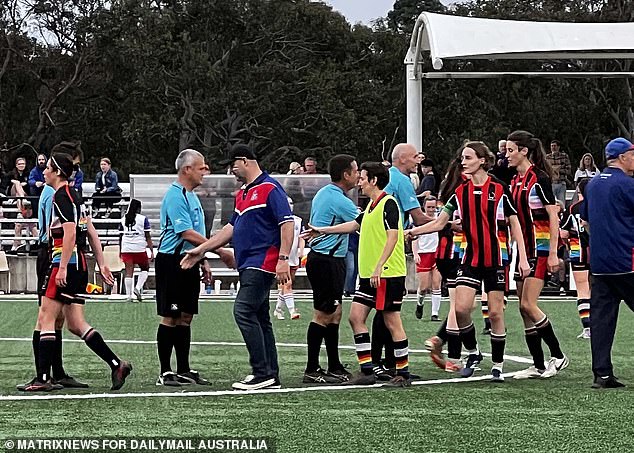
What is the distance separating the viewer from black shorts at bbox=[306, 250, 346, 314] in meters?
12.0

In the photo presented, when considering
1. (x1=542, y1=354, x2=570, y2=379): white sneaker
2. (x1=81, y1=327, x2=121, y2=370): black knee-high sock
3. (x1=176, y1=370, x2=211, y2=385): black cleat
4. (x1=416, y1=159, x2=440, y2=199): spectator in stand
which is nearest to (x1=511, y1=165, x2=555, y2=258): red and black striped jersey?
(x1=542, y1=354, x2=570, y2=379): white sneaker

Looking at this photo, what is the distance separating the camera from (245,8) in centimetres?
5706

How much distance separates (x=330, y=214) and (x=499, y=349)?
1923mm

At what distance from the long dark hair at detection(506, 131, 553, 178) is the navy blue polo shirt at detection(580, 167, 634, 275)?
93cm

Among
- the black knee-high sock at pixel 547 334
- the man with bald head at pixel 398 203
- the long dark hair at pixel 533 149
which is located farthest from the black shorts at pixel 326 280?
the long dark hair at pixel 533 149

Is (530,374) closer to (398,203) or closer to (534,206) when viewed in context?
(534,206)

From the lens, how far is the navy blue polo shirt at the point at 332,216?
12000 mm

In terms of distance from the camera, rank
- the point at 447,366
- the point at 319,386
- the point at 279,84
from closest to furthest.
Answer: the point at 319,386
the point at 447,366
the point at 279,84

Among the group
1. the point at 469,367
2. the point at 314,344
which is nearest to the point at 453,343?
the point at 469,367

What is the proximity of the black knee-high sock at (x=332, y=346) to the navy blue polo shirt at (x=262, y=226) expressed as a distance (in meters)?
1.21

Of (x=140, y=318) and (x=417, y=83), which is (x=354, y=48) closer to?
(x=417, y=83)

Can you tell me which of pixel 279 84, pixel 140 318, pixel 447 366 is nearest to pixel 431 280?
pixel 140 318

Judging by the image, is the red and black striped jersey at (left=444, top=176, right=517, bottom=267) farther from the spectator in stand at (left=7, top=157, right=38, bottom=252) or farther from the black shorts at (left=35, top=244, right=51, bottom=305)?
the spectator in stand at (left=7, top=157, right=38, bottom=252)

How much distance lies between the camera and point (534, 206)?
12.2m
